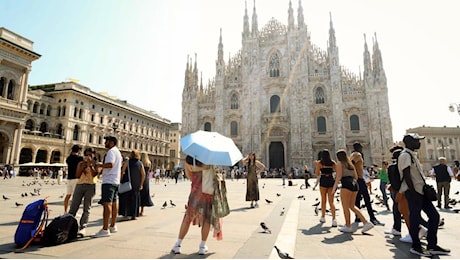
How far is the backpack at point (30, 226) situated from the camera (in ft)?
11.8

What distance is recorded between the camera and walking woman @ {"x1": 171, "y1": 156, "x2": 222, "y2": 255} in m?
3.49

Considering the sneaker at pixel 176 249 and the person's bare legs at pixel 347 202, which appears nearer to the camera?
the sneaker at pixel 176 249

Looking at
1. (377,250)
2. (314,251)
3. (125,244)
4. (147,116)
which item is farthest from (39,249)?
(147,116)

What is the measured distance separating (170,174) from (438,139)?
5634 cm

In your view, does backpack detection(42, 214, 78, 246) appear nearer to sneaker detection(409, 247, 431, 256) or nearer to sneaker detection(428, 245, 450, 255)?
sneaker detection(409, 247, 431, 256)

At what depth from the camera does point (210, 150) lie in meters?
3.23

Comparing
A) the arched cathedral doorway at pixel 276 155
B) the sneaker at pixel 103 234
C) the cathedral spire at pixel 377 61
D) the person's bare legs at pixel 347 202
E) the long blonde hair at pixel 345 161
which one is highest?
the cathedral spire at pixel 377 61

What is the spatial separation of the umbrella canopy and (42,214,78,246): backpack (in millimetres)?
2282

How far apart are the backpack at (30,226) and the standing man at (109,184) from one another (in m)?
0.80

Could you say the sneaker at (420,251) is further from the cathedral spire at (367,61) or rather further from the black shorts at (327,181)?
the cathedral spire at (367,61)

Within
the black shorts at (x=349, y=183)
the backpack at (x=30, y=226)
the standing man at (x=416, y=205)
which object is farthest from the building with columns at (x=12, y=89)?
the standing man at (x=416, y=205)

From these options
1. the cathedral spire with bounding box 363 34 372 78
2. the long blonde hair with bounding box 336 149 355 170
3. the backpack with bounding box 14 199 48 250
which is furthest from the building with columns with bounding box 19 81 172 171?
the long blonde hair with bounding box 336 149 355 170

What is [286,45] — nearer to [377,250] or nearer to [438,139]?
[377,250]

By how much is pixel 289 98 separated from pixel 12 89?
31.0m
